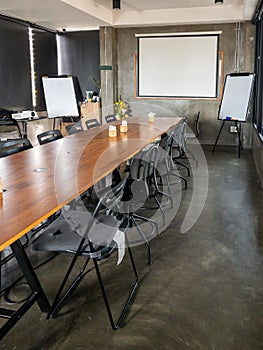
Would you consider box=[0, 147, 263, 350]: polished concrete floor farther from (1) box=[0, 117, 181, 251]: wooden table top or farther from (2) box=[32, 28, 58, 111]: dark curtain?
(2) box=[32, 28, 58, 111]: dark curtain

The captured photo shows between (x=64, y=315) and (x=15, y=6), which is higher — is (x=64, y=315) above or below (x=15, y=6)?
below

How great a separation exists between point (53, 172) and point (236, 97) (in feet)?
18.4

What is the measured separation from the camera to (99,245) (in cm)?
227

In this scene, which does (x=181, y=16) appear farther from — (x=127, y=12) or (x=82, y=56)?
(x=82, y=56)

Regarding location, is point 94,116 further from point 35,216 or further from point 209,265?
point 35,216

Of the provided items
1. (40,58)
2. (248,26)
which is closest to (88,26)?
(40,58)

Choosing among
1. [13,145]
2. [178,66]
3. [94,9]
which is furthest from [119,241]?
[178,66]

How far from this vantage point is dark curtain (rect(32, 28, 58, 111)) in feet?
28.0

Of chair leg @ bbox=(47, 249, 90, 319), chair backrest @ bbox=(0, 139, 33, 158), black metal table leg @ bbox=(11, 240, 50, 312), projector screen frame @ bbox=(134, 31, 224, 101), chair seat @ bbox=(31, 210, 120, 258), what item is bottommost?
chair leg @ bbox=(47, 249, 90, 319)

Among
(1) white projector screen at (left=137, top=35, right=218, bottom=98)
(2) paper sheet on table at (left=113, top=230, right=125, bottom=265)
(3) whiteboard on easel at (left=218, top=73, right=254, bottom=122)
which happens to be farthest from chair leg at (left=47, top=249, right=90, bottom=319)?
(1) white projector screen at (left=137, top=35, right=218, bottom=98)

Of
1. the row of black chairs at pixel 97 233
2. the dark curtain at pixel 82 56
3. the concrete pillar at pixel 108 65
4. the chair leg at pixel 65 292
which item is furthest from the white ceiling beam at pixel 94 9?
the chair leg at pixel 65 292

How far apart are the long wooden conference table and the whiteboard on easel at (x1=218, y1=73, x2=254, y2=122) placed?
3.33 meters

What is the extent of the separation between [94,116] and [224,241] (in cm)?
616

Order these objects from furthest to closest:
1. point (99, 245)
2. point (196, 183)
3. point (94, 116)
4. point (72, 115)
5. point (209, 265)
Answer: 1. point (94, 116)
2. point (72, 115)
3. point (196, 183)
4. point (209, 265)
5. point (99, 245)
